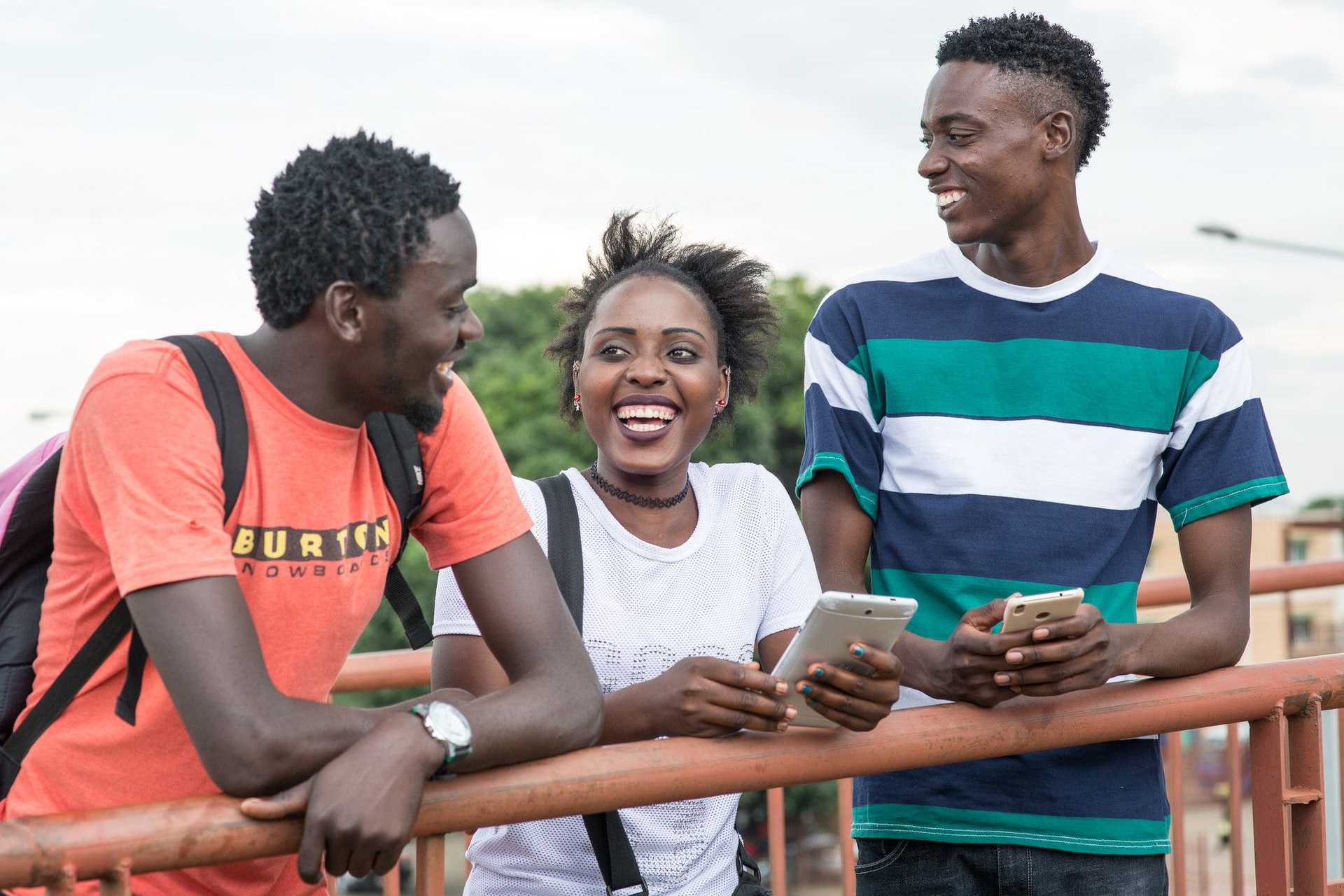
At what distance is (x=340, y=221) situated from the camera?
7.34 ft

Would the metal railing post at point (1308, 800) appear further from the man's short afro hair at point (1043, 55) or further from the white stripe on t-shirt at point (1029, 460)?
the man's short afro hair at point (1043, 55)

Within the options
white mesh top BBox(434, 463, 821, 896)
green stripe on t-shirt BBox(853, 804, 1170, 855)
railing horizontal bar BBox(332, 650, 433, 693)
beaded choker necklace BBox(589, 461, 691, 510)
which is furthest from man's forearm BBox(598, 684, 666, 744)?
railing horizontal bar BBox(332, 650, 433, 693)

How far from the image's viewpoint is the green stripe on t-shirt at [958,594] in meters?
3.05

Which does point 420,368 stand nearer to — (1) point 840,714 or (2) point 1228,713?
(1) point 840,714

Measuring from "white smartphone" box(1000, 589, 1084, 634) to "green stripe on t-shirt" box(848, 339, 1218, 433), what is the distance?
1.96 feet

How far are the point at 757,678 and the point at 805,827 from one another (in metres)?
27.2

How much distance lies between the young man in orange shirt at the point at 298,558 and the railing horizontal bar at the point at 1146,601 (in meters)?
0.96

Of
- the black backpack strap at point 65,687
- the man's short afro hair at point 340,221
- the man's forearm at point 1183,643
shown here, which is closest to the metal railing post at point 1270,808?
the man's forearm at point 1183,643

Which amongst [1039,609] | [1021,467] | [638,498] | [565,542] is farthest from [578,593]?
[1021,467]

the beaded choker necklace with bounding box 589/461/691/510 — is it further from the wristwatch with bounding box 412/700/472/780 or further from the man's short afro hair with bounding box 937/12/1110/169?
the man's short afro hair with bounding box 937/12/1110/169

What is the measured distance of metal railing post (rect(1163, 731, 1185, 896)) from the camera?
4434 mm

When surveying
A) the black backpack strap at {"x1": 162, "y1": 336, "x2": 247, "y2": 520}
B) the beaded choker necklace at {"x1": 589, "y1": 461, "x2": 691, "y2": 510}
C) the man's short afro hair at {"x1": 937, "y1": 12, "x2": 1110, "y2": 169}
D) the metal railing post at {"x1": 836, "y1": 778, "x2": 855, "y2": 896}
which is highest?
the man's short afro hair at {"x1": 937, "y1": 12, "x2": 1110, "y2": 169}

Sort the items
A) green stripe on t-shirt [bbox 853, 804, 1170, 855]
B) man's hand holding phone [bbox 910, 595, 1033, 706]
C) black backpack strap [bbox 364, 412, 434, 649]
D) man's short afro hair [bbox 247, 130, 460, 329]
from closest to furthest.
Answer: man's short afro hair [bbox 247, 130, 460, 329] → black backpack strap [bbox 364, 412, 434, 649] → man's hand holding phone [bbox 910, 595, 1033, 706] → green stripe on t-shirt [bbox 853, 804, 1170, 855]

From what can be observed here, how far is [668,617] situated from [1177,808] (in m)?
2.65
